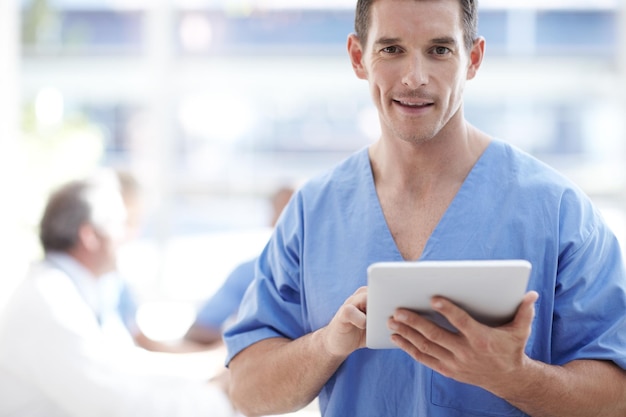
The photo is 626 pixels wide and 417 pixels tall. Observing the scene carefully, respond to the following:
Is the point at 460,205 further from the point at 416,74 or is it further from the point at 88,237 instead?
the point at 88,237

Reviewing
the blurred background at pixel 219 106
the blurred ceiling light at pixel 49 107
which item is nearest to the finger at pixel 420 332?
the blurred background at pixel 219 106

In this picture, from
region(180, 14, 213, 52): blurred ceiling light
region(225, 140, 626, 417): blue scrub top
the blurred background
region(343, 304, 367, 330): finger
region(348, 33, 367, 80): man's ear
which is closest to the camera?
region(343, 304, 367, 330): finger

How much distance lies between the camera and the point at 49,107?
161 inches

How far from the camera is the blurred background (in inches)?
151

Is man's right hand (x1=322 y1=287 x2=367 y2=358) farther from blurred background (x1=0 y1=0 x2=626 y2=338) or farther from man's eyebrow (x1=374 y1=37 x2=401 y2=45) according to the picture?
blurred background (x1=0 y1=0 x2=626 y2=338)

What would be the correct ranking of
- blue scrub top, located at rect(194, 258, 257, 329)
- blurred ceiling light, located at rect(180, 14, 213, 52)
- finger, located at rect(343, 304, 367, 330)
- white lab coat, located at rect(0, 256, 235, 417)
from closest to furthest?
finger, located at rect(343, 304, 367, 330)
white lab coat, located at rect(0, 256, 235, 417)
blue scrub top, located at rect(194, 258, 257, 329)
blurred ceiling light, located at rect(180, 14, 213, 52)

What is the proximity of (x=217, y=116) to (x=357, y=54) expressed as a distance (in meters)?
2.75

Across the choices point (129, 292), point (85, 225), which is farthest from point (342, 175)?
point (129, 292)

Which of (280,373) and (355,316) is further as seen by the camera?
(280,373)

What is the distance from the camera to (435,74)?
3.97 feet

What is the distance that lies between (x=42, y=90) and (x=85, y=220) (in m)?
1.75

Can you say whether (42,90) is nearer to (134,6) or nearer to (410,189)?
(134,6)

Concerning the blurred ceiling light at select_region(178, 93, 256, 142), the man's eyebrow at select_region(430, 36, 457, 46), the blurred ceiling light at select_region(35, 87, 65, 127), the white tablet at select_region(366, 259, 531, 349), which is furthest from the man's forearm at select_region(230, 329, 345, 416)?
the blurred ceiling light at select_region(35, 87, 65, 127)

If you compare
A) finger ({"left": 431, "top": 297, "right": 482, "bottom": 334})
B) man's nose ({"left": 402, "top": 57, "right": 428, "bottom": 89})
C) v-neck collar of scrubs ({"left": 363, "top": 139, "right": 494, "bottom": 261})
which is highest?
man's nose ({"left": 402, "top": 57, "right": 428, "bottom": 89})
